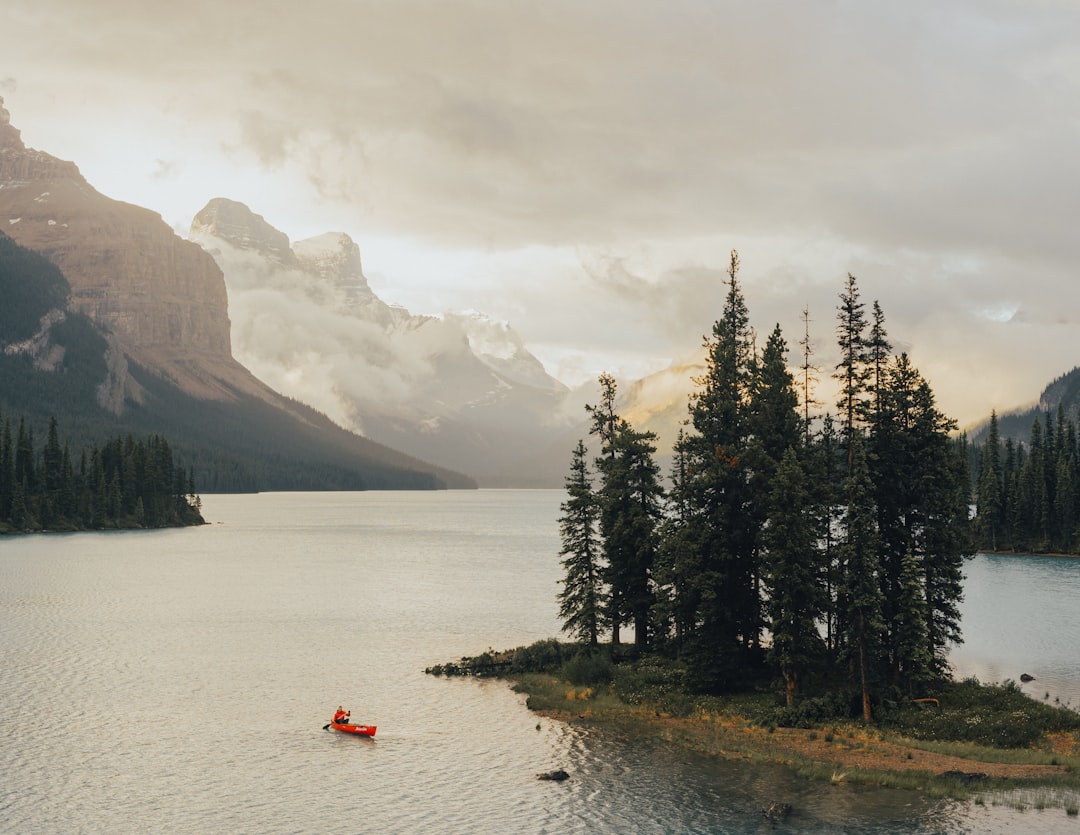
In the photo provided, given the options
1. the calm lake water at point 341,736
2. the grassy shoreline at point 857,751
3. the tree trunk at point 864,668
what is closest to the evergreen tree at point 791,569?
the tree trunk at point 864,668

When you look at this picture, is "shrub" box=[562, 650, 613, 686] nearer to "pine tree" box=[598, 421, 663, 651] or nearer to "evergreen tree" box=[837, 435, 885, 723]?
"pine tree" box=[598, 421, 663, 651]

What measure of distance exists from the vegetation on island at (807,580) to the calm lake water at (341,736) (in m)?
4.99

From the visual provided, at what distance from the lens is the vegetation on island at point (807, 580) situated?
184 feet

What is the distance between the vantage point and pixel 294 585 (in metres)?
136

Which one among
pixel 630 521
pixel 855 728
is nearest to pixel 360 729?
pixel 630 521

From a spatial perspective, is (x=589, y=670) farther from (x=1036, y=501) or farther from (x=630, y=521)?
(x=1036, y=501)

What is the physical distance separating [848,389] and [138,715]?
50.6 meters

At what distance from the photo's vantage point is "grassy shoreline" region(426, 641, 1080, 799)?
49.5 metres

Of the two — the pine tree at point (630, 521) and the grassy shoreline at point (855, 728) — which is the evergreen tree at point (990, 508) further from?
the pine tree at point (630, 521)

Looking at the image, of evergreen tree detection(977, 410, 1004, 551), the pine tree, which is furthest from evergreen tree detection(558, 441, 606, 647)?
evergreen tree detection(977, 410, 1004, 551)

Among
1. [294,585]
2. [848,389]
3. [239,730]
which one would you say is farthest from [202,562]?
[848,389]

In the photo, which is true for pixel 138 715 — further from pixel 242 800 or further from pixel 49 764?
pixel 242 800

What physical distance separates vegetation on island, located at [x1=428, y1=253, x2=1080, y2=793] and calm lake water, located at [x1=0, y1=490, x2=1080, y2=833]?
16.4 ft

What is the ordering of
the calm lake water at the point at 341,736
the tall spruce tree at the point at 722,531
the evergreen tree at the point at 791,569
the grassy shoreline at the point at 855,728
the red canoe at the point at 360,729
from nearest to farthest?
the calm lake water at the point at 341,736
the grassy shoreline at the point at 855,728
the evergreen tree at the point at 791,569
the red canoe at the point at 360,729
the tall spruce tree at the point at 722,531
